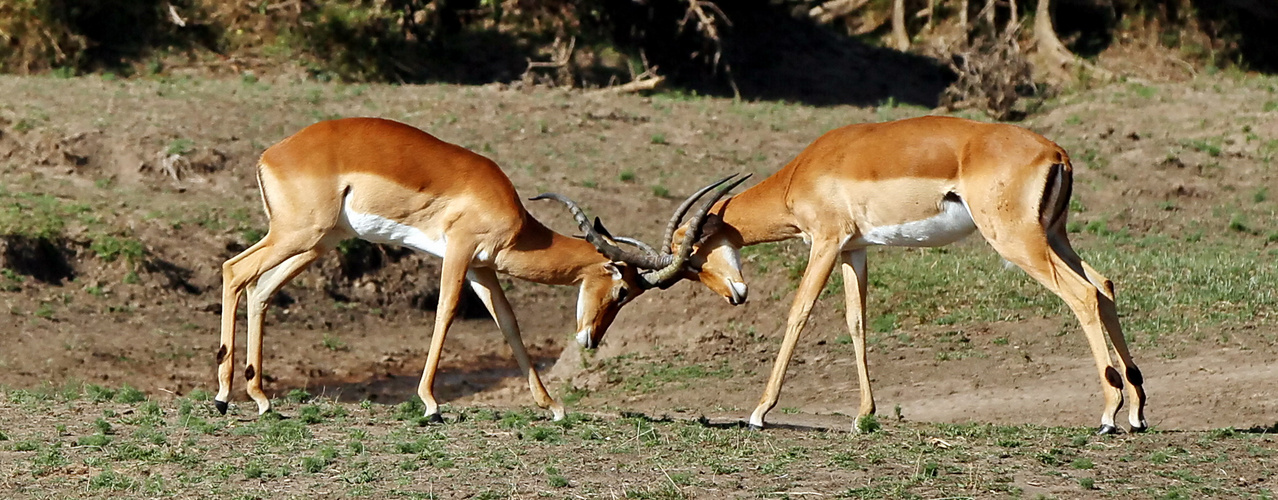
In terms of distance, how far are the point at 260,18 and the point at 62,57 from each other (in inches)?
95.5

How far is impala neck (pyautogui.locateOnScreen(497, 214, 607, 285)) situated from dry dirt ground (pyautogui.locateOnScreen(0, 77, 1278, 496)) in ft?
4.44

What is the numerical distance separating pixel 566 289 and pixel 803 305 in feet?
18.5

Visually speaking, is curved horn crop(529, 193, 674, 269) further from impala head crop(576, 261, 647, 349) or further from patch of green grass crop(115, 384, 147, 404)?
patch of green grass crop(115, 384, 147, 404)

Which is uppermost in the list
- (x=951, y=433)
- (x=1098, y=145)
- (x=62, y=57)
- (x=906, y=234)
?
(x=906, y=234)

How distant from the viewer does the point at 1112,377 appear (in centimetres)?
795

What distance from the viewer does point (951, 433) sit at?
8031 millimetres

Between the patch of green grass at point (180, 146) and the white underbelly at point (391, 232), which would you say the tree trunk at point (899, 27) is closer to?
the patch of green grass at point (180, 146)

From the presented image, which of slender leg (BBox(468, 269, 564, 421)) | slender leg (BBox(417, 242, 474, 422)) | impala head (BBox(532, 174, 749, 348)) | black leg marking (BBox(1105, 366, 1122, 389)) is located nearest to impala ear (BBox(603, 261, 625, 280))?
impala head (BBox(532, 174, 749, 348))

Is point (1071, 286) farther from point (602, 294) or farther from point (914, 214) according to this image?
point (602, 294)

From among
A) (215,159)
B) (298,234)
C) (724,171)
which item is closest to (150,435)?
(298,234)

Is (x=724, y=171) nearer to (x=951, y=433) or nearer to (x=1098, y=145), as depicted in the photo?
(x=1098, y=145)

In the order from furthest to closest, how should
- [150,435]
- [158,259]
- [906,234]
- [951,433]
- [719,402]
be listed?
1. [158,259]
2. [719,402]
3. [906,234]
4. [951,433]
5. [150,435]

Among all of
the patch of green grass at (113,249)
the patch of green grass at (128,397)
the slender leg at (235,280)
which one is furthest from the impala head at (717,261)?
the patch of green grass at (113,249)

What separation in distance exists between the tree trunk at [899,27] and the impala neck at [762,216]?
17.1 m
